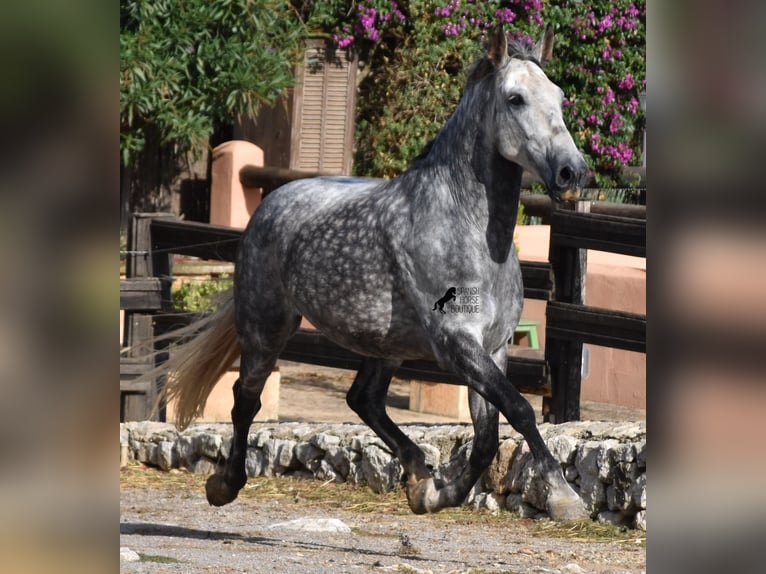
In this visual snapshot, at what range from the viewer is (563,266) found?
5.97m

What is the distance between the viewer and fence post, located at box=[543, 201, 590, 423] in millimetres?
5883

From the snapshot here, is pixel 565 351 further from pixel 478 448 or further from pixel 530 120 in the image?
pixel 530 120

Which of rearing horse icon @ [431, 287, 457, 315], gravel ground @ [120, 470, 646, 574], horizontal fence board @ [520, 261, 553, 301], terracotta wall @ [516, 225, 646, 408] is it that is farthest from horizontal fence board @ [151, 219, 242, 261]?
rearing horse icon @ [431, 287, 457, 315]

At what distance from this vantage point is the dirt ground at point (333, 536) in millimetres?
4180

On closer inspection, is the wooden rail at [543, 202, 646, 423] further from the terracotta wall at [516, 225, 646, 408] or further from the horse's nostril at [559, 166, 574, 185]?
the terracotta wall at [516, 225, 646, 408]

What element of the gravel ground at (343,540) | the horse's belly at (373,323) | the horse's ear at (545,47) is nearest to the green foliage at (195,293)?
the gravel ground at (343,540)

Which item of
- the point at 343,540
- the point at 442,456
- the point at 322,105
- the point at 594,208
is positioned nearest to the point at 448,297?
the point at 343,540

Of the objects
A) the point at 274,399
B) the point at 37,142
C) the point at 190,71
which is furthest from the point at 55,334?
the point at 190,71

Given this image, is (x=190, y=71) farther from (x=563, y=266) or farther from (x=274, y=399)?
(x=563, y=266)

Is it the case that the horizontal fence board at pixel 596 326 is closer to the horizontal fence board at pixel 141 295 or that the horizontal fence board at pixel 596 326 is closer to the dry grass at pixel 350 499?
the dry grass at pixel 350 499

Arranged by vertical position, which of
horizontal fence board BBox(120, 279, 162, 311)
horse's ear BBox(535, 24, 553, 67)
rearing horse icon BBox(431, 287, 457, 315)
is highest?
horse's ear BBox(535, 24, 553, 67)

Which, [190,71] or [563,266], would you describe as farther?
[190,71]

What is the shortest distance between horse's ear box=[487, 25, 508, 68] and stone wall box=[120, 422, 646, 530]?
184 centimetres

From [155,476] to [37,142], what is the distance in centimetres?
584
